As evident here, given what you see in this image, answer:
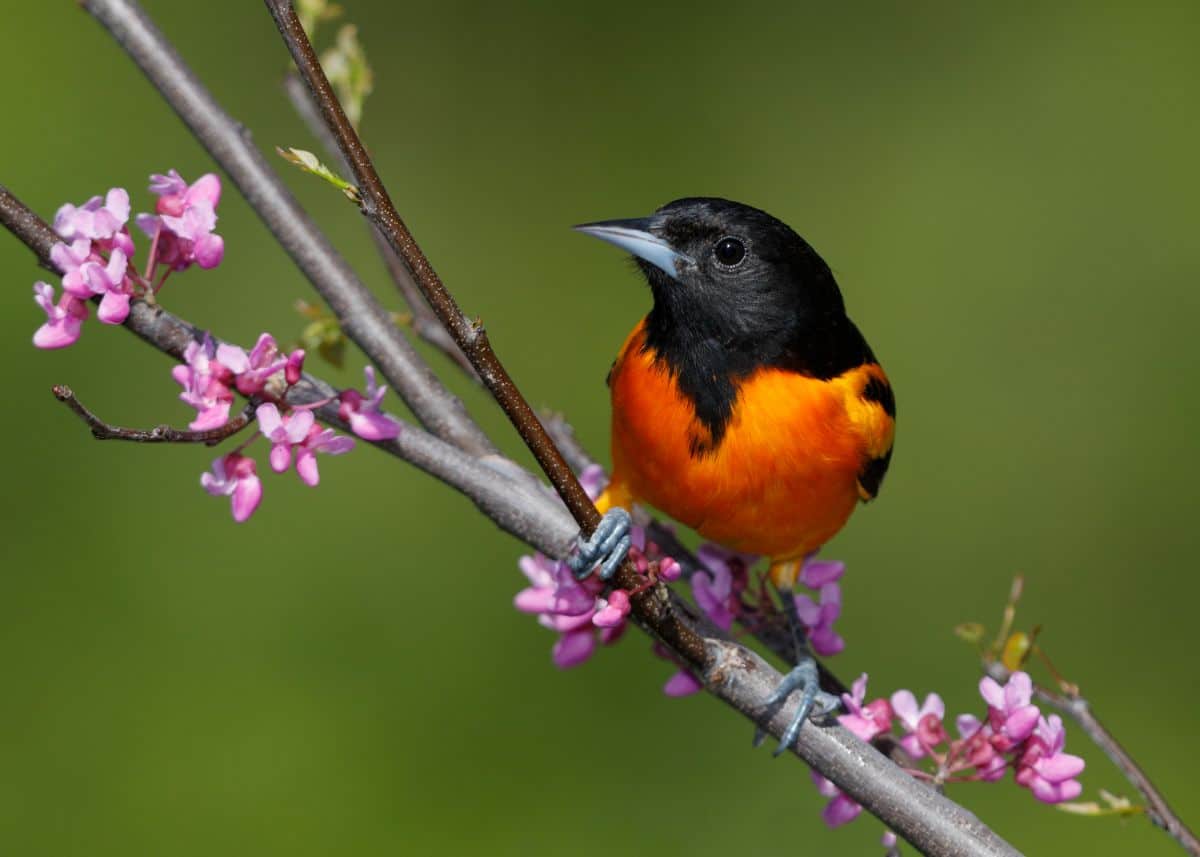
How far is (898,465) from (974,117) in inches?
78.4

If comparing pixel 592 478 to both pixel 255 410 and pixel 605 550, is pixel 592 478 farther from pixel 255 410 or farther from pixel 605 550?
pixel 255 410

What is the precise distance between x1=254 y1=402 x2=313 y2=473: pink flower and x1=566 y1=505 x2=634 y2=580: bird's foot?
1.29 feet

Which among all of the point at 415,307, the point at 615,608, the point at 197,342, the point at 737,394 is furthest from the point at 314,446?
the point at 737,394

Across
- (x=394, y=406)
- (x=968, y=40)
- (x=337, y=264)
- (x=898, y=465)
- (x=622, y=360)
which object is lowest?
(x=898, y=465)

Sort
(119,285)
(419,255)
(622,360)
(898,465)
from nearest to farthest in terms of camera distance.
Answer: (419,255)
(119,285)
(622,360)
(898,465)

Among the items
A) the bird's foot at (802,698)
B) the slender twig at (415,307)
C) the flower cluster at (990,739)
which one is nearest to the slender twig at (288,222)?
the slender twig at (415,307)

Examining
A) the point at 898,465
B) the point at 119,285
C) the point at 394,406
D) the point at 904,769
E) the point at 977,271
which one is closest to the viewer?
the point at 119,285

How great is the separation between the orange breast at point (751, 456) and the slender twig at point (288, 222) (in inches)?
18.7

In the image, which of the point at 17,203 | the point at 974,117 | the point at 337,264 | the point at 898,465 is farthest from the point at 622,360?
the point at 974,117

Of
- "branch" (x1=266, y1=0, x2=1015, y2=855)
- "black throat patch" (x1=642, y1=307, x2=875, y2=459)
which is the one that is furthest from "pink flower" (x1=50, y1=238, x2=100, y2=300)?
"black throat patch" (x1=642, y1=307, x2=875, y2=459)

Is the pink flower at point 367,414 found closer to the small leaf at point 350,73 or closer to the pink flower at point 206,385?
the pink flower at point 206,385

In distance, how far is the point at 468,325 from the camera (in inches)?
66.5

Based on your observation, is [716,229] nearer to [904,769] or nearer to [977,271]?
[904,769]

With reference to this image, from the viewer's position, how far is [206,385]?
201 centimetres
